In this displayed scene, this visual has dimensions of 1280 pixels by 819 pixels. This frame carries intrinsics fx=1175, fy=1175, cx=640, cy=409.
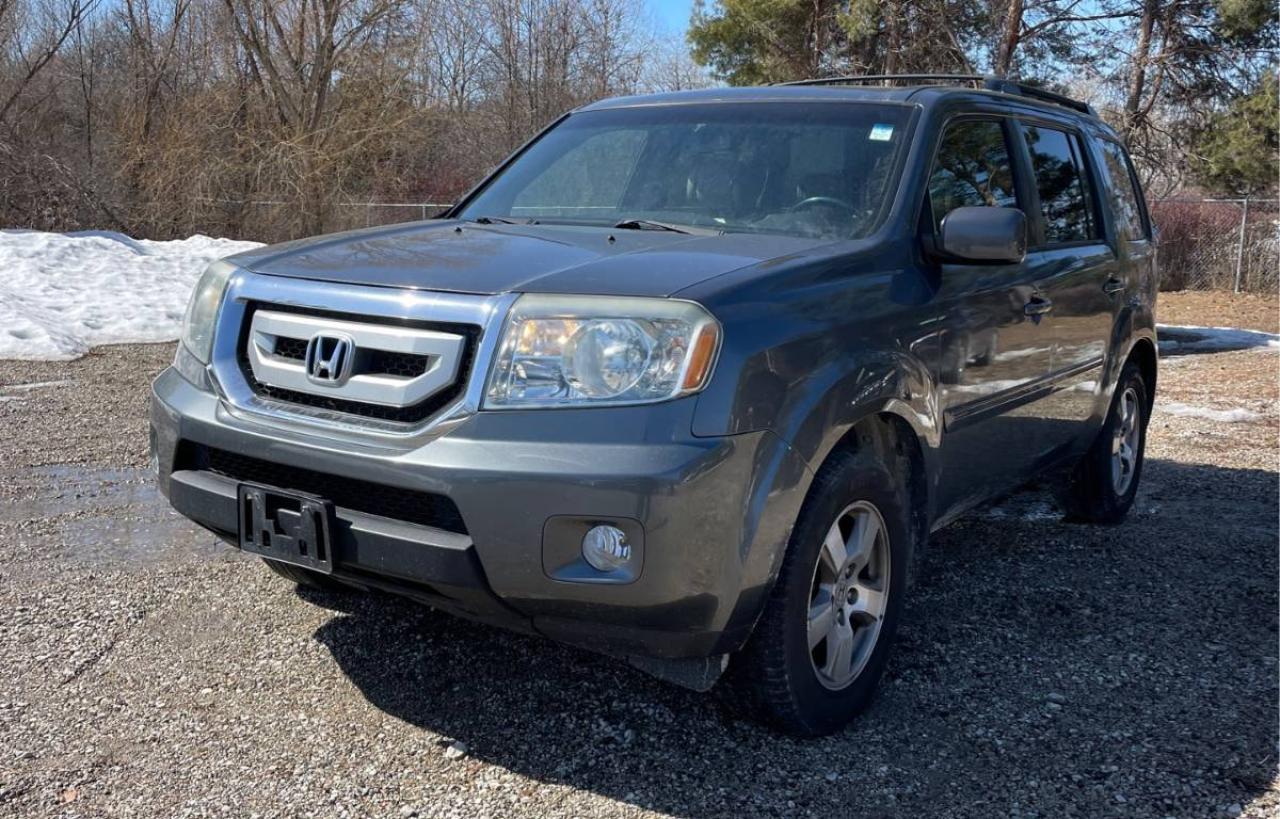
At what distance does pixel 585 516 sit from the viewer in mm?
2645

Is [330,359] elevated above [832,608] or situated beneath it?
elevated above

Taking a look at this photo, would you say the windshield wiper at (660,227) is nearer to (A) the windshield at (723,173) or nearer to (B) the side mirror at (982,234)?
(A) the windshield at (723,173)

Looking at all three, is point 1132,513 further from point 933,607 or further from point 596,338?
point 596,338

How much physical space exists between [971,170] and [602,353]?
2077 mm

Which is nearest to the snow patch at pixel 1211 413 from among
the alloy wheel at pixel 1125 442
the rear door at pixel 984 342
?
the alloy wheel at pixel 1125 442

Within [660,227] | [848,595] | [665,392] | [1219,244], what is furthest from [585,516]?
[1219,244]

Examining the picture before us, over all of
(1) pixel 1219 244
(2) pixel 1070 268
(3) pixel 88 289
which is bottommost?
(3) pixel 88 289

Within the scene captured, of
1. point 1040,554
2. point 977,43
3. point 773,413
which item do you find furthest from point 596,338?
point 977,43

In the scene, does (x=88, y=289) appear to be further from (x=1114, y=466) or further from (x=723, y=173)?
(x=1114, y=466)

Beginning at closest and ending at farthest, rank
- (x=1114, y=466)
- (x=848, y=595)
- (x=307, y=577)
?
(x=848, y=595), (x=307, y=577), (x=1114, y=466)

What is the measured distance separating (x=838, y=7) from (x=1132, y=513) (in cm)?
1803

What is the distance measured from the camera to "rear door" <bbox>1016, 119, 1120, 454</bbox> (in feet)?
15.2

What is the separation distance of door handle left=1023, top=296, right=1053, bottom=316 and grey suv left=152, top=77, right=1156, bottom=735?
0.04m

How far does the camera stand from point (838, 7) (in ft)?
72.7
